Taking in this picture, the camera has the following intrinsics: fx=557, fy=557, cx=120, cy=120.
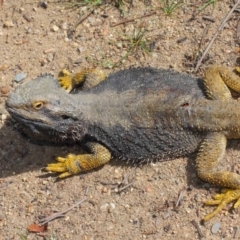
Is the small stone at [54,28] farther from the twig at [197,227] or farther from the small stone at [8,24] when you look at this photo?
the twig at [197,227]

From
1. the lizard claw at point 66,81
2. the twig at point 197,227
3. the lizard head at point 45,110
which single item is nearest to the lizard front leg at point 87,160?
the lizard head at point 45,110

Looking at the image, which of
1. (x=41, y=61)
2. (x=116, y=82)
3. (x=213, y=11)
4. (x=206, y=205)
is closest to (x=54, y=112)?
(x=116, y=82)

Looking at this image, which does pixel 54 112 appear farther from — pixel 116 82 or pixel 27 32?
pixel 27 32

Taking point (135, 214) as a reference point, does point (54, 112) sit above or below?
above

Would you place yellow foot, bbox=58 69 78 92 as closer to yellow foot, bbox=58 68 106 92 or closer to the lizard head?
yellow foot, bbox=58 68 106 92

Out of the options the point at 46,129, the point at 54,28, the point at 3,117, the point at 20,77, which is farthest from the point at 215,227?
the point at 54,28

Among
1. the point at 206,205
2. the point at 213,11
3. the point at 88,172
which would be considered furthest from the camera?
the point at 213,11
